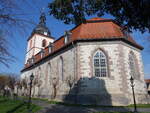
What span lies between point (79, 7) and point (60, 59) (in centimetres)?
1565

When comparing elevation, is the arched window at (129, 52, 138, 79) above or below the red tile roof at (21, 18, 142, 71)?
below

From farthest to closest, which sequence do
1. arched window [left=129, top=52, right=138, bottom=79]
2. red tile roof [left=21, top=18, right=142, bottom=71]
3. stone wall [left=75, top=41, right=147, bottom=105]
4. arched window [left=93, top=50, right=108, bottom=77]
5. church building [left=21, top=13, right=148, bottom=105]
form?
arched window [left=129, top=52, right=138, bottom=79], red tile roof [left=21, top=18, right=142, bottom=71], arched window [left=93, top=50, right=108, bottom=77], church building [left=21, top=13, right=148, bottom=105], stone wall [left=75, top=41, right=147, bottom=105]

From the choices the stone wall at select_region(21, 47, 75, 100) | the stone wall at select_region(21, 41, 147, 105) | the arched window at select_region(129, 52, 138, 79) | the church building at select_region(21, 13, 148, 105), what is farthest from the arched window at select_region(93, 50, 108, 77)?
the arched window at select_region(129, 52, 138, 79)

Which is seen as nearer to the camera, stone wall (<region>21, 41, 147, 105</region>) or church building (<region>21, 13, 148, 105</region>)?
stone wall (<region>21, 41, 147, 105</region>)

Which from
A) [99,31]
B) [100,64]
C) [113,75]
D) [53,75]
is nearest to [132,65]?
[113,75]

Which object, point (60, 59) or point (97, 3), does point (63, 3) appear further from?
point (60, 59)

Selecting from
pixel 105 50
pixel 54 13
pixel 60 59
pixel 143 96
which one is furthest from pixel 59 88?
pixel 54 13

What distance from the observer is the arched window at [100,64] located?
17.3 m

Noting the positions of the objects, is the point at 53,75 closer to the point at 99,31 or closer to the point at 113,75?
the point at 99,31

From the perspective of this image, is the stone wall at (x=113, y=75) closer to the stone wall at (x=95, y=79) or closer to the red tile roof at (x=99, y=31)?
the stone wall at (x=95, y=79)

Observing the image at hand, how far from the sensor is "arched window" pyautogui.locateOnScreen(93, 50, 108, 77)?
17288mm

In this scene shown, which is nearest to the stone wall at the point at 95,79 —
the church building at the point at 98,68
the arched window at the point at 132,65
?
the church building at the point at 98,68

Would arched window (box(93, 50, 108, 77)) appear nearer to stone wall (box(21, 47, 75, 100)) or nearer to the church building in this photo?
the church building

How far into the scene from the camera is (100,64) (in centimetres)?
1767
